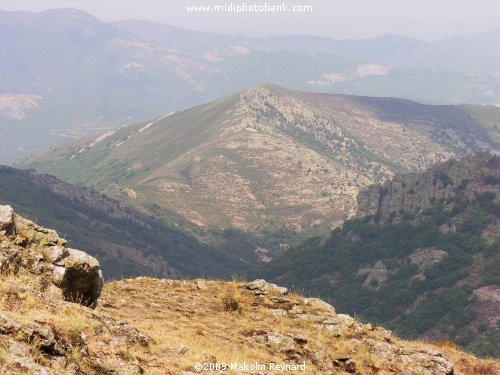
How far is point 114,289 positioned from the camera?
33.8 m

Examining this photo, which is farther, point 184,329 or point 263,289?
point 263,289

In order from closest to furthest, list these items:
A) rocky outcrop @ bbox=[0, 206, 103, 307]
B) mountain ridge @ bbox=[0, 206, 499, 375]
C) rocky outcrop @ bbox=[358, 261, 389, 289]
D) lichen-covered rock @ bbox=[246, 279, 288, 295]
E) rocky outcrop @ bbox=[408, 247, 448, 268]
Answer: mountain ridge @ bbox=[0, 206, 499, 375]
rocky outcrop @ bbox=[0, 206, 103, 307]
lichen-covered rock @ bbox=[246, 279, 288, 295]
rocky outcrop @ bbox=[408, 247, 448, 268]
rocky outcrop @ bbox=[358, 261, 389, 289]

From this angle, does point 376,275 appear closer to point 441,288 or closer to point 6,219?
point 441,288

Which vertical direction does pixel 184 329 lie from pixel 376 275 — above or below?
above

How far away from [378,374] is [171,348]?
1099 cm

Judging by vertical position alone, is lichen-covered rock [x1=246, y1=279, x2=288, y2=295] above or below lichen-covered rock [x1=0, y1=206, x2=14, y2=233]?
below

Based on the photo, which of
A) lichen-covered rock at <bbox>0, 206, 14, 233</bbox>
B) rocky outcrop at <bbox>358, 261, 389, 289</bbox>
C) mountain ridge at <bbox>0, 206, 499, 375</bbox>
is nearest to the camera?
mountain ridge at <bbox>0, 206, 499, 375</bbox>

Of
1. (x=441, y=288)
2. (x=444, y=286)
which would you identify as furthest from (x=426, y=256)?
(x=441, y=288)

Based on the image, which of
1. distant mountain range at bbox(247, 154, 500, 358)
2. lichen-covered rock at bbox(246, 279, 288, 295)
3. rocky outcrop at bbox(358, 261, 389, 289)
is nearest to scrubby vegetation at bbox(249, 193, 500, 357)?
distant mountain range at bbox(247, 154, 500, 358)

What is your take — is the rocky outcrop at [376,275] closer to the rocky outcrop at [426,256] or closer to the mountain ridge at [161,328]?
the rocky outcrop at [426,256]

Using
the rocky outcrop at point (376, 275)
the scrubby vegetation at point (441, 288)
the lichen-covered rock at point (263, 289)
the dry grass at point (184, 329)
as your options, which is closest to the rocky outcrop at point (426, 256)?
the scrubby vegetation at point (441, 288)

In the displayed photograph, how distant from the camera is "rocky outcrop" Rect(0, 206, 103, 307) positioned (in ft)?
74.2

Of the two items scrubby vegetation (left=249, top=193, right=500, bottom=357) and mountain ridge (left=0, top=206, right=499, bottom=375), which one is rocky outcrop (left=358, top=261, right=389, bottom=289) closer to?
scrubby vegetation (left=249, top=193, right=500, bottom=357)

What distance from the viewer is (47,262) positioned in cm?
2369
